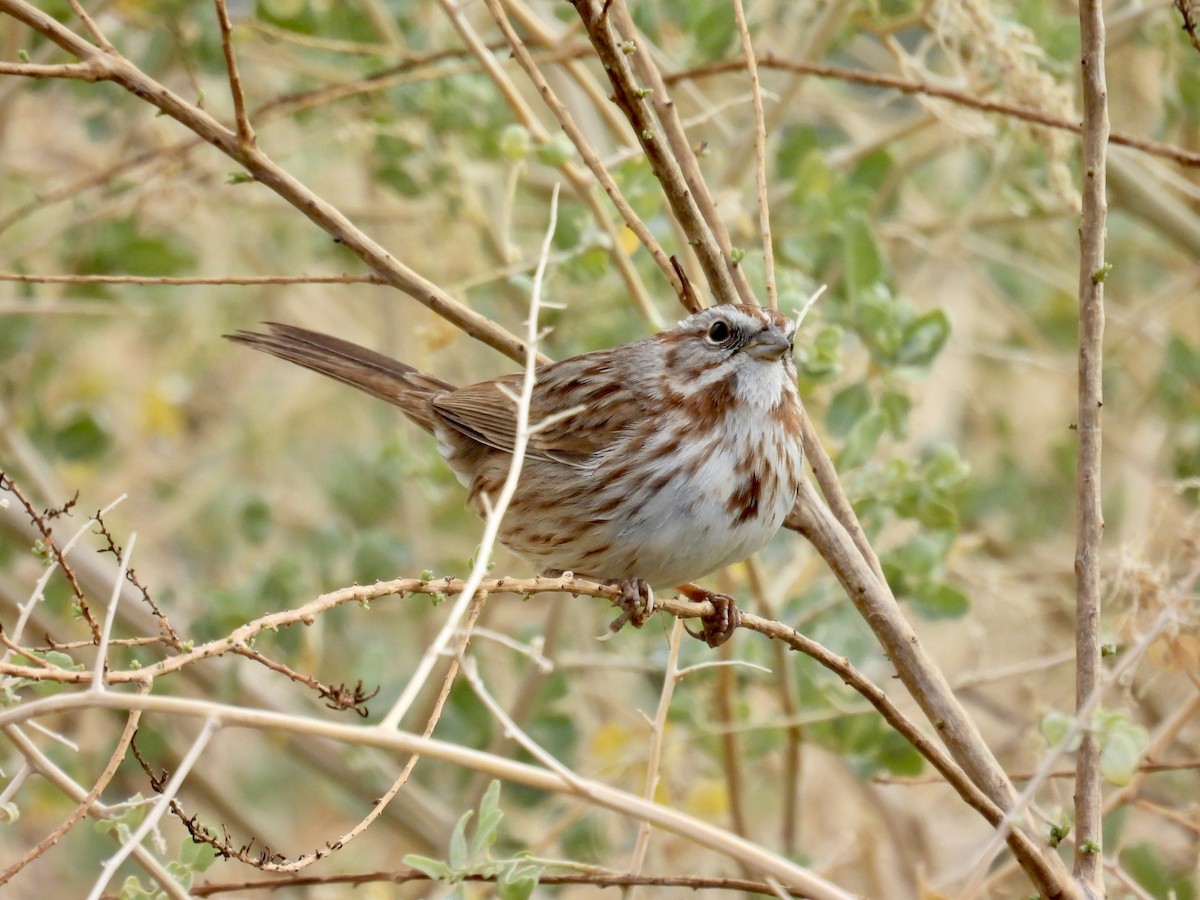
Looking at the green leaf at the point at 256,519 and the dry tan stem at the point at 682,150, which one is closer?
the dry tan stem at the point at 682,150

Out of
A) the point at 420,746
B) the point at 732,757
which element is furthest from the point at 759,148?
the point at 732,757

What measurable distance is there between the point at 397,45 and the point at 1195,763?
11.6ft

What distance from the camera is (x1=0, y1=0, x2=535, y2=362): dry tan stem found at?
2.57 meters

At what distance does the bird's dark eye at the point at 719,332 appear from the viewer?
136 inches

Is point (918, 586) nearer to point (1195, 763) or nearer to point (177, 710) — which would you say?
point (1195, 763)

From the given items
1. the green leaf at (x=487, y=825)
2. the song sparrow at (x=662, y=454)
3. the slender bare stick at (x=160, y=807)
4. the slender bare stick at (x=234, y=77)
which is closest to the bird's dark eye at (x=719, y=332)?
the song sparrow at (x=662, y=454)

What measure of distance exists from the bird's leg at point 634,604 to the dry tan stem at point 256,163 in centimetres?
58

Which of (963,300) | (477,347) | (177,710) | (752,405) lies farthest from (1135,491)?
(177,710)

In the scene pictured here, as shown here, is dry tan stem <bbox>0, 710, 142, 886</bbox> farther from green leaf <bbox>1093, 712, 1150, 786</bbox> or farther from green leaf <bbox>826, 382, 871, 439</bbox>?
green leaf <bbox>826, 382, 871, 439</bbox>

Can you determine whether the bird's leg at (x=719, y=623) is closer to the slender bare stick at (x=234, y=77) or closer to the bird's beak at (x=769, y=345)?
the bird's beak at (x=769, y=345)

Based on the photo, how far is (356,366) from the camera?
14.4ft

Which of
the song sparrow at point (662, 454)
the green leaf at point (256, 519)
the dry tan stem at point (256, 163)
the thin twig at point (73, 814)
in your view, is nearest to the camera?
the thin twig at point (73, 814)

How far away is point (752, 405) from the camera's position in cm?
346

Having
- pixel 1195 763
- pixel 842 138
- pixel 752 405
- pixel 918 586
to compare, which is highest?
pixel 842 138
